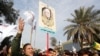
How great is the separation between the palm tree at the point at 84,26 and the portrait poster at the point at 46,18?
67.1 ft

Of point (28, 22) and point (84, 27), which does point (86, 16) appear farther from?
point (28, 22)

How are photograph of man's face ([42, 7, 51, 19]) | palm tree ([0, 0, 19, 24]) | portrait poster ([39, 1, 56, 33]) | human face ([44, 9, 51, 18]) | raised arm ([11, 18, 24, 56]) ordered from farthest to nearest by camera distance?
1. palm tree ([0, 0, 19, 24])
2. human face ([44, 9, 51, 18])
3. photograph of man's face ([42, 7, 51, 19])
4. portrait poster ([39, 1, 56, 33])
5. raised arm ([11, 18, 24, 56])

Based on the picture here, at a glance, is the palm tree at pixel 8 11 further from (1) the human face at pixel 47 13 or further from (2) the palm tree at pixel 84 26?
(1) the human face at pixel 47 13

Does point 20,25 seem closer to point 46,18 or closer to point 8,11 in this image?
point 46,18

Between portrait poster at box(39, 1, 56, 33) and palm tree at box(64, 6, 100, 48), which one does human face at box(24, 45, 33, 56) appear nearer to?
portrait poster at box(39, 1, 56, 33)

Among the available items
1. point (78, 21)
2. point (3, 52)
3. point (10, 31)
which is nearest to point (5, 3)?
point (78, 21)

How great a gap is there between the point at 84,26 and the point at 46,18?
22102 millimetres

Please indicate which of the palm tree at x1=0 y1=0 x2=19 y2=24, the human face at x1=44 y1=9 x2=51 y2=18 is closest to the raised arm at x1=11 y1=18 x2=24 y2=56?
the human face at x1=44 y1=9 x2=51 y2=18

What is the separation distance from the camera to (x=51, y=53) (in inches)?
250

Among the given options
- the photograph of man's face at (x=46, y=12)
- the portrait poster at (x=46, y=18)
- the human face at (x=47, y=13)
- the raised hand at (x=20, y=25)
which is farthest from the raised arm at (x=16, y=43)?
the human face at (x=47, y=13)

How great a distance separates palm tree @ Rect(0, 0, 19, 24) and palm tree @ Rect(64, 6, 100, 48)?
7.03m

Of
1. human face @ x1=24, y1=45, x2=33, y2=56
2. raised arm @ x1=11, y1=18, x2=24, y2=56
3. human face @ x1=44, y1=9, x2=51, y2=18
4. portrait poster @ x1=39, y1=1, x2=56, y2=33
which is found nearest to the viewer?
raised arm @ x1=11, y1=18, x2=24, y2=56

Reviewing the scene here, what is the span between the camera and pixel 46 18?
25.1 ft

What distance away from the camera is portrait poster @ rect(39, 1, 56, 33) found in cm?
736
